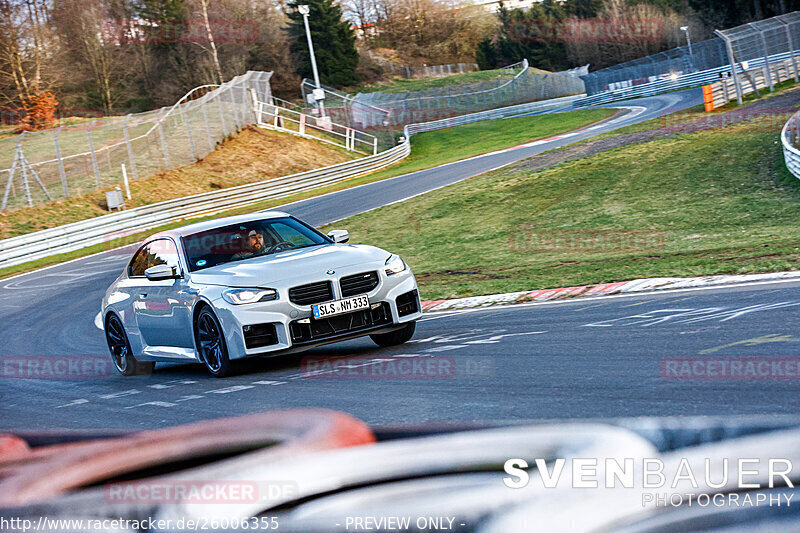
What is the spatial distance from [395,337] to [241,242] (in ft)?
6.12

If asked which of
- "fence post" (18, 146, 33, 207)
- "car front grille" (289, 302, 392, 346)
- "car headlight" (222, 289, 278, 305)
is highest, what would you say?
"fence post" (18, 146, 33, 207)

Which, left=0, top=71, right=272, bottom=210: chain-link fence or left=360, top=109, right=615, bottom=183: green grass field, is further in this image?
left=360, top=109, right=615, bottom=183: green grass field

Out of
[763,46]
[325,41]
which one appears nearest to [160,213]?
[763,46]

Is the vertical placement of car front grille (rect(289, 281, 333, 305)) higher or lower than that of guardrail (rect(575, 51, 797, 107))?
lower

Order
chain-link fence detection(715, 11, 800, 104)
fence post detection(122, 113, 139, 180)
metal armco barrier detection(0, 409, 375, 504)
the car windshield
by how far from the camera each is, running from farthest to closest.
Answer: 1. chain-link fence detection(715, 11, 800, 104)
2. fence post detection(122, 113, 139, 180)
3. the car windshield
4. metal armco barrier detection(0, 409, 375, 504)

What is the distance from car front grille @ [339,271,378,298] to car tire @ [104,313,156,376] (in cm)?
296

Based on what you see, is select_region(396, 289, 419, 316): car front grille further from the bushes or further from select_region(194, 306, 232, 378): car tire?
the bushes

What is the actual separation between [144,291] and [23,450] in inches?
262

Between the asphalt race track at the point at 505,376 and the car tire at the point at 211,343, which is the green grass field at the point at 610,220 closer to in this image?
the asphalt race track at the point at 505,376

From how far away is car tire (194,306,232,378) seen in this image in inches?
335

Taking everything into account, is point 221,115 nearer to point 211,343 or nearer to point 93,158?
point 93,158

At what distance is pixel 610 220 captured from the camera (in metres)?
A: 20.3

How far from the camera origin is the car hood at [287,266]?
337 inches

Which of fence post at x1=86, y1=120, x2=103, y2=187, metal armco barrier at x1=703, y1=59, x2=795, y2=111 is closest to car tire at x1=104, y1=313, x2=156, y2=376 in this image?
fence post at x1=86, y1=120, x2=103, y2=187
